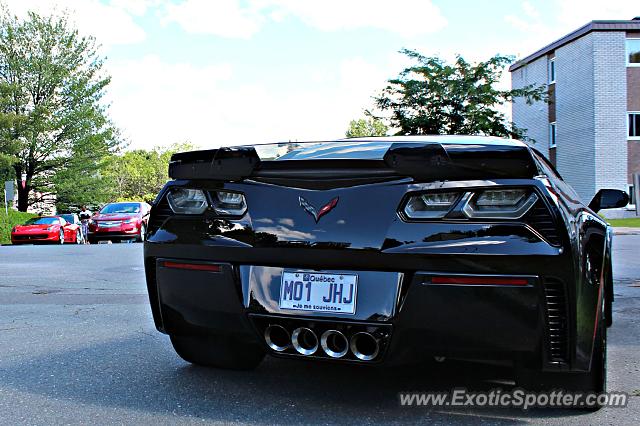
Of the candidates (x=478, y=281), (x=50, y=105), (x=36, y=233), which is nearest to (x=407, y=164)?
(x=478, y=281)

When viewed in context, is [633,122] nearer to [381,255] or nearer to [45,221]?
[45,221]

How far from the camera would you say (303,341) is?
121 inches

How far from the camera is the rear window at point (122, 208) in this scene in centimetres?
2497

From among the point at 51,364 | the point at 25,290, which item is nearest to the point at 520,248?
the point at 51,364

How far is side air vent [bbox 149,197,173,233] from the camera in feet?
11.5

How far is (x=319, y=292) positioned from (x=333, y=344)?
0.23 metres

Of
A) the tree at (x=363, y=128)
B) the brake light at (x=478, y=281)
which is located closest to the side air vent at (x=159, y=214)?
the brake light at (x=478, y=281)

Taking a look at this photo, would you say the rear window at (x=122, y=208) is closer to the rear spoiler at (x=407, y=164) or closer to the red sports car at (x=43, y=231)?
the red sports car at (x=43, y=231)

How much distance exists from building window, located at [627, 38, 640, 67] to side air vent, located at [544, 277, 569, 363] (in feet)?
105

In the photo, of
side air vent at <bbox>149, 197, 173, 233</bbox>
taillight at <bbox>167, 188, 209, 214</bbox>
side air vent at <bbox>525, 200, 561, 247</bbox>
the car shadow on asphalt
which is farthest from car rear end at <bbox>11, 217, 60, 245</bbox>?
side air vent at <bbox>525, 200, 561, 247</bbox>

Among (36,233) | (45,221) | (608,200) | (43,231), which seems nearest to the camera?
(608,200)

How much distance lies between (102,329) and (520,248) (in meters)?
3.56

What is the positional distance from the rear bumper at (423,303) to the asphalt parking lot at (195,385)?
35 centimetres

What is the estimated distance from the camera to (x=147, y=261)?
3600mm
